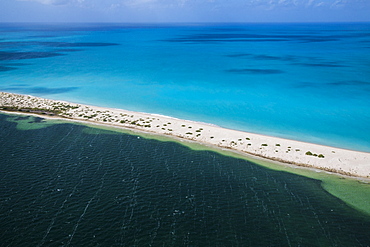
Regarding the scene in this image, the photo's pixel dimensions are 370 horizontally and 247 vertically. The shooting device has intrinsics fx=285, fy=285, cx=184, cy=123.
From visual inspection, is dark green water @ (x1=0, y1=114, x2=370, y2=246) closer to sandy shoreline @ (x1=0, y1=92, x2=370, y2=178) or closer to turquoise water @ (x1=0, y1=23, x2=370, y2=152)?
sandy shoreline @ (x1=0, y1=92, x2=370, y2=178)

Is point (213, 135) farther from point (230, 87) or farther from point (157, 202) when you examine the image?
point (230, 87)

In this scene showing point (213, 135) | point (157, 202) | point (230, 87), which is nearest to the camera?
point (157, 202)

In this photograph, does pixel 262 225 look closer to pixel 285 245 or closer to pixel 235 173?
pixel 285 245

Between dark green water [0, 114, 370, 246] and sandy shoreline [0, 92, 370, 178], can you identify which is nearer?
dark green water [0, 114, 370, 246]

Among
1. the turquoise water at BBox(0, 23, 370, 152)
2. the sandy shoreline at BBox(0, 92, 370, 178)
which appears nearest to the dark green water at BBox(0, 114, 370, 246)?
the sandy shoreline at BBox(0, 92, 370, 178)

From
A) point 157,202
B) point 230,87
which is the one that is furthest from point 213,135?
point 230,87

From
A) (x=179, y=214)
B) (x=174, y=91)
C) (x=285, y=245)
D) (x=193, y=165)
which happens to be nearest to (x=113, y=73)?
(x=174, y=91)

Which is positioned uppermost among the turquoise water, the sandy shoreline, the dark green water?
the turquoise water
